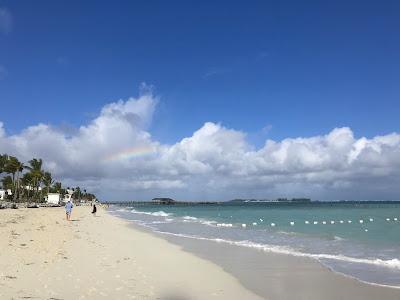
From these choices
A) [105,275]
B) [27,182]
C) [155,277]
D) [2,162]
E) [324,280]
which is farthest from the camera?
[27,182]

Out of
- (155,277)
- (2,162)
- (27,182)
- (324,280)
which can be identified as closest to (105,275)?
(155,277)

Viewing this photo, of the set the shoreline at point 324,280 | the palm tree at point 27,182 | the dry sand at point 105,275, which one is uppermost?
the palm tree at point 27,182

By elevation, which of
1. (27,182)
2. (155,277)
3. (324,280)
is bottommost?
(324,280)

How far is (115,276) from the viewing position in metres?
11.5

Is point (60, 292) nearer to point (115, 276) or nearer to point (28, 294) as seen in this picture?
point (28, 294)

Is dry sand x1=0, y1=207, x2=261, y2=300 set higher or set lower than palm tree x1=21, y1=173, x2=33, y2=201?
lower

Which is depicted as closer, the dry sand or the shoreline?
the dry sand

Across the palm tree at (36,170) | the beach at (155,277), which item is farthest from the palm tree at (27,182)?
the beach at (155,277)

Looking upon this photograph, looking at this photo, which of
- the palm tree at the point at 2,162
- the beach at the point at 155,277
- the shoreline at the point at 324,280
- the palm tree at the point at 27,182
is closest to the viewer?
the beach at the point at 155,277

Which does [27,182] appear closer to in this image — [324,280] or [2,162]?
[2,162]

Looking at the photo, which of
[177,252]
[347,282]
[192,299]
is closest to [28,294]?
[192,299]

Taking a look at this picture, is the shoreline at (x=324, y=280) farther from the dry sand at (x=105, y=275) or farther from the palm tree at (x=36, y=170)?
the palm tree at (x=36, y=170)

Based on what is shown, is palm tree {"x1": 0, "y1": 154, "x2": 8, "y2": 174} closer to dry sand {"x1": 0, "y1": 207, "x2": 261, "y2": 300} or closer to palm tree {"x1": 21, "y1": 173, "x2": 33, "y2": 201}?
palm tree {"x1": 21, "y1": 173, "x2": 33, "y2": 201}

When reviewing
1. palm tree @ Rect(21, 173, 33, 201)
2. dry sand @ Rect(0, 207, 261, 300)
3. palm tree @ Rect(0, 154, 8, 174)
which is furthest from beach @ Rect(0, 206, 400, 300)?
palm tree @ Rect(21, 173, 33, 201)
